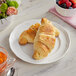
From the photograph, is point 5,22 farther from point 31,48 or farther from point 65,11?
point 65,11

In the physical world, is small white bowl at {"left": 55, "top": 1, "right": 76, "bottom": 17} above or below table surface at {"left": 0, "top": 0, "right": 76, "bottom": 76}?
above

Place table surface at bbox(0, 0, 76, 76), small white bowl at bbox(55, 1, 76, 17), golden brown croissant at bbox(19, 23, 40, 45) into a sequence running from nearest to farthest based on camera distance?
table surface at bbox(0, 0, 76, 76), golden brown croissant at bbox(19, 23, 40, 45), small white bowl at bbox(55, 1, 76, 17)

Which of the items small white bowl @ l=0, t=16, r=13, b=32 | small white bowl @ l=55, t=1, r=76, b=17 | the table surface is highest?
small white bowl @ l=0, t=16, r=13, b=32

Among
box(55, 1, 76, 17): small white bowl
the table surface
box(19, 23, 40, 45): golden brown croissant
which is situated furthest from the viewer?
box(55, 1, 76, 17): small white bowl

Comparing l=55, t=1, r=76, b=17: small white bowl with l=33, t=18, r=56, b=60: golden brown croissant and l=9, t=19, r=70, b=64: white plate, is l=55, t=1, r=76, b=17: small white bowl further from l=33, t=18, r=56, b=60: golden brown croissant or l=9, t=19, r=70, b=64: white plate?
l=33, t=18, r=56, b=60: golden brown croissant

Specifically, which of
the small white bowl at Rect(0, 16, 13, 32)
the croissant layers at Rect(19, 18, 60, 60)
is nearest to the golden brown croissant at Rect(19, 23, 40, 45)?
the croissant layers at Rect(19, 18, 60, 60)

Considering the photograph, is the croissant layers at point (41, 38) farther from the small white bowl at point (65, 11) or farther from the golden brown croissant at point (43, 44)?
the small white bowl at point (65, 11)

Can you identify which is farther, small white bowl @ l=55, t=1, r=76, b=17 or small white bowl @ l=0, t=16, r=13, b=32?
small white bowl @ l=55, t=1, r=76, b=17

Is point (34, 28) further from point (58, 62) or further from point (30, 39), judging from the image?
point (58, 62)

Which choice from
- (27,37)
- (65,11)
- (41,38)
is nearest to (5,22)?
(27,37)

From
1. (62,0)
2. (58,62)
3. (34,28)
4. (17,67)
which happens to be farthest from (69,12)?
(17,67)
